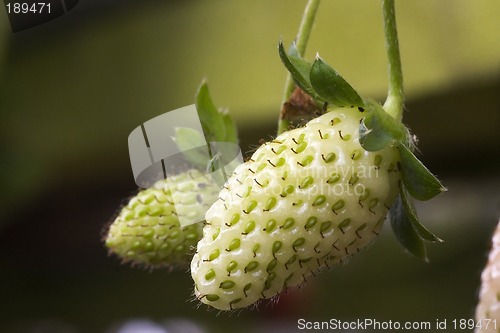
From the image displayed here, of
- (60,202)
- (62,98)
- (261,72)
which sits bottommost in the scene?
(60,202)

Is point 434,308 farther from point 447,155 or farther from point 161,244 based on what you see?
point 161,244

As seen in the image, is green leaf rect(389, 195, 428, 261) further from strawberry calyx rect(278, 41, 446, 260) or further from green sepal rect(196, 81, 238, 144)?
green sepal rect(196, 81, 238, 144)

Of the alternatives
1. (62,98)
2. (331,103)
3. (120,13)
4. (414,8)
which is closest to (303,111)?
(331,103)

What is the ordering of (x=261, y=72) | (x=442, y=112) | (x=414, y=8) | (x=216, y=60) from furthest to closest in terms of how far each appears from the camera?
(x=442, y=112), (x=216, y=60), (x=261, y=72), (x=414, y=8)

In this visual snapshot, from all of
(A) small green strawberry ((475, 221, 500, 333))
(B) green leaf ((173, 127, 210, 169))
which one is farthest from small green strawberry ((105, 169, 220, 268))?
(A) small green strawberry ((475, 221, 500, 333))

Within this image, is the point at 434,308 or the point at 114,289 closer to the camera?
the point at 434,308

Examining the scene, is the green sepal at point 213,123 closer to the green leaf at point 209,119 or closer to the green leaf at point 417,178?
the green leaf at point 209,119

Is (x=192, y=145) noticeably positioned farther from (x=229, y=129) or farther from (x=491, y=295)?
(x=491, y=295)
